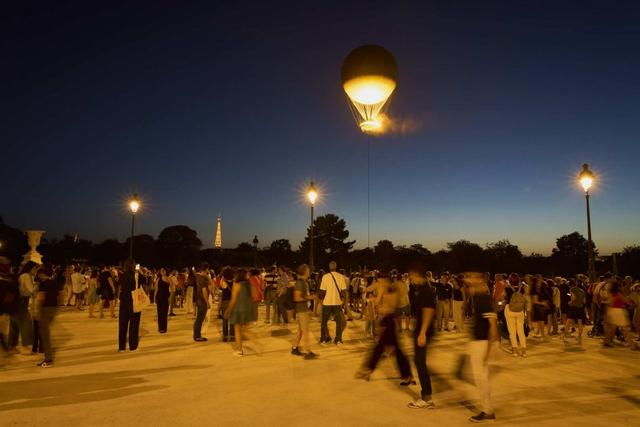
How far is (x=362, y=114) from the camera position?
11.2 m

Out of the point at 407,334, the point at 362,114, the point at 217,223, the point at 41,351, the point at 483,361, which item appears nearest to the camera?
the point at 483,361

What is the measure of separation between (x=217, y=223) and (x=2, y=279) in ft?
475

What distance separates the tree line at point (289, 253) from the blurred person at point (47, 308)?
43.6 metres

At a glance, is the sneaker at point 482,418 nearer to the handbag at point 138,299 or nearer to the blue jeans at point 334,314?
the blue jeans at point 334,314

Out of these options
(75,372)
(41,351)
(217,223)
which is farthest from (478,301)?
(217,223)

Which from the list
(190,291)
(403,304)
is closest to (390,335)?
(403,304)

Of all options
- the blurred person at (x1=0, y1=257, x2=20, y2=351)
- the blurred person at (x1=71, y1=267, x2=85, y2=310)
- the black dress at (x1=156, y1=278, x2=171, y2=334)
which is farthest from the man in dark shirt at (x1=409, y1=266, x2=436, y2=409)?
the blurred person at (x1=71, y1=267, x2=85, y2=310)

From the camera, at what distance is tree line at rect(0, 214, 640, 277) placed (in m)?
56.3

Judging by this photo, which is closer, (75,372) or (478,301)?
(478,301)

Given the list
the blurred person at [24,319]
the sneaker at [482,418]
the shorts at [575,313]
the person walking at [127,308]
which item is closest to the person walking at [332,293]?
the person walking at [127,308]

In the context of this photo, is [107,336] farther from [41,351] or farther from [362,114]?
[362,114]

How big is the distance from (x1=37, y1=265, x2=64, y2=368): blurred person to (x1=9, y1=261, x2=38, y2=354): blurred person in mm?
899

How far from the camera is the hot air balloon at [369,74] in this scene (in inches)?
380

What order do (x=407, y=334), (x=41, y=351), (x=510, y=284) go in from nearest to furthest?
(x=41, y=351), (x=510, y=284), (x=407, y=334)
